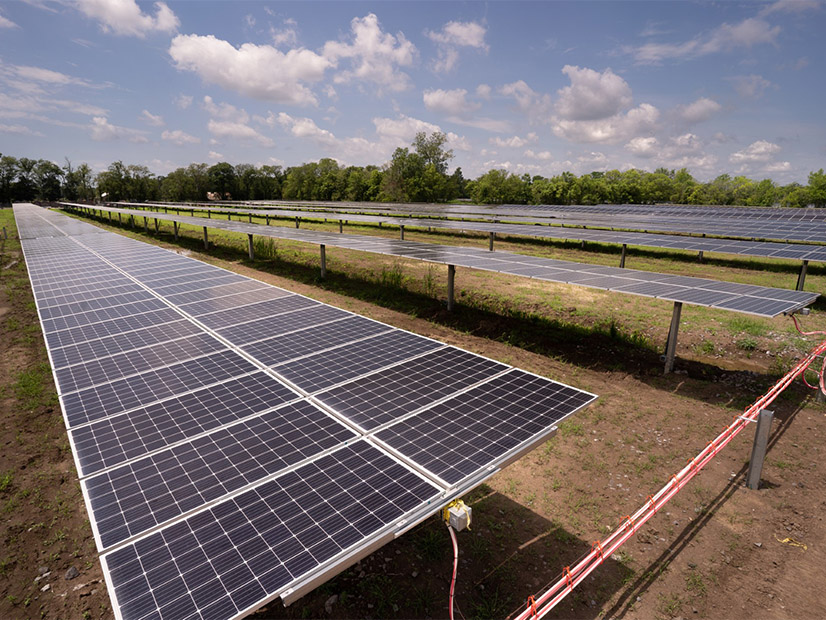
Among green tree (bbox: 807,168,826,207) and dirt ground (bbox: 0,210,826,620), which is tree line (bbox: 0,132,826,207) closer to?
green tree (bbox: 807,168,826,207)

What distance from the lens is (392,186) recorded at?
92.1 metres

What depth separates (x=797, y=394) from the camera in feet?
34.4

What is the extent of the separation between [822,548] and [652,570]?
2.73 metres

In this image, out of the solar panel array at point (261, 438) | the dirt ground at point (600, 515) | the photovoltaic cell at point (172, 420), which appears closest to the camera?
the solar panel array at point (261, 438)

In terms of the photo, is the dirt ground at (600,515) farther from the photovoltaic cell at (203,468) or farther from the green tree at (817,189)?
the green tree at (817,189)

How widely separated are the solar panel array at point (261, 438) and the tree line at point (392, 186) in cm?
8665

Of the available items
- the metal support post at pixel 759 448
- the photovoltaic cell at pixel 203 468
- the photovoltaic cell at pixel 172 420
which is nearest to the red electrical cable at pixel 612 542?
the metal support post at pixel 759 448

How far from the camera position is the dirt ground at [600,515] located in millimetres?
5426

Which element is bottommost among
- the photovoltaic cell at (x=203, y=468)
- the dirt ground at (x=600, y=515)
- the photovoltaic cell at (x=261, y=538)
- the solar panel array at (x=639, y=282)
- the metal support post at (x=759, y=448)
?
the dirt ground at (x=600, y=515)

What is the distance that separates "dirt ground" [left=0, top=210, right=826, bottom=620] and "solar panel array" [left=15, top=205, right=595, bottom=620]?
87.1 inches

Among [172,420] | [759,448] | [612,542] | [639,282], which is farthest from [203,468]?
[639,282]

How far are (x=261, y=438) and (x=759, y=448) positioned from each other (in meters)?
7.99

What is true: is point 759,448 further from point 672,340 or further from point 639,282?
point 639,282

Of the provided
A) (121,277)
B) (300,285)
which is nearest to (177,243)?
(300,285)
